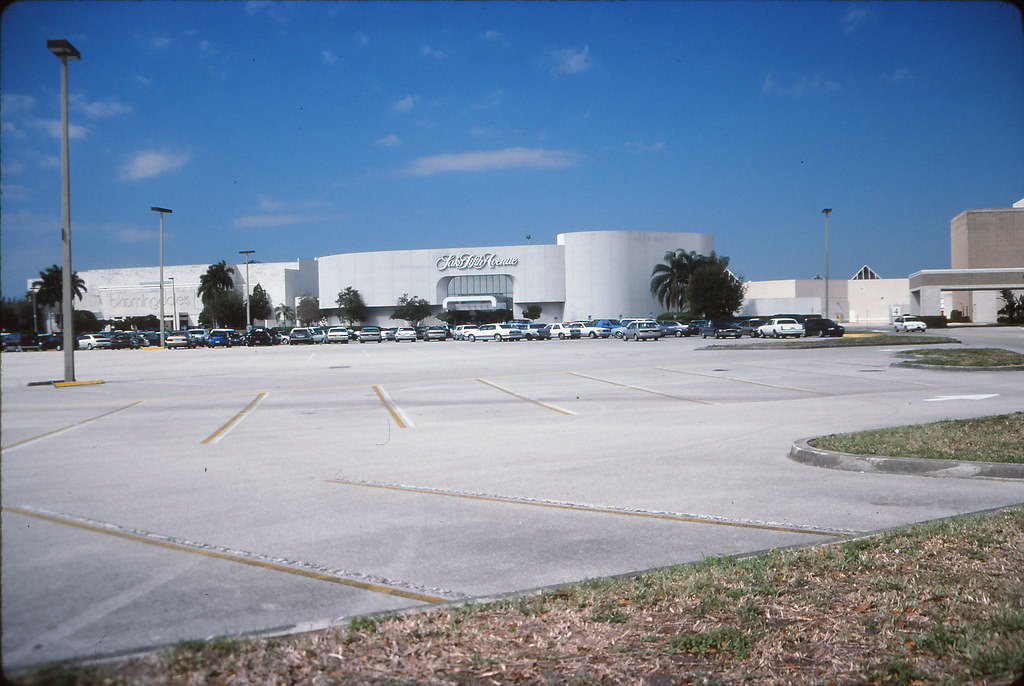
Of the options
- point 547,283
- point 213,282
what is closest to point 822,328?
point 547,283

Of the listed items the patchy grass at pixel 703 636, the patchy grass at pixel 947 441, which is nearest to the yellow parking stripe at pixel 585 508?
the patchy grass at pixel 703 636

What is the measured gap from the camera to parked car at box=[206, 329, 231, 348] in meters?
67.8

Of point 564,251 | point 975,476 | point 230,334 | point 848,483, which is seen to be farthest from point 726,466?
point 564,251

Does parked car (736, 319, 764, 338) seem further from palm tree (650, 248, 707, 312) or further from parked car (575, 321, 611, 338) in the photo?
palm tree (650, 248, 707, 312)

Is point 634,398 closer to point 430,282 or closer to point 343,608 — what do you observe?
point 343,608

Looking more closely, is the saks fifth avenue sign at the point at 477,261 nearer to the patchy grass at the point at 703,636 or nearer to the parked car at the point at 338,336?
the parked car at the point at 338,336

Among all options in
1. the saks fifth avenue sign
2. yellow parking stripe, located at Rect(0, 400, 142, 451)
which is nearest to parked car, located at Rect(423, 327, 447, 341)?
the saks fifth avenue sign

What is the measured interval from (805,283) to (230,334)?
91115 mm

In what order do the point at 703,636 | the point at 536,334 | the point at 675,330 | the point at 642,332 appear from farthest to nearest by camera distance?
the point at 536,334
the point at 675,330
the point at 642,332
the point at 703,636

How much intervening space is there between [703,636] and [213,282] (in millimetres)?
124091

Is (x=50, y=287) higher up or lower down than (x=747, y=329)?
higher up

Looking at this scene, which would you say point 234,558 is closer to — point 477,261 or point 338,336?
point 338,336

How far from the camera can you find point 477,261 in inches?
4961

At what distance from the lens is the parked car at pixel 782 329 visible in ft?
200
